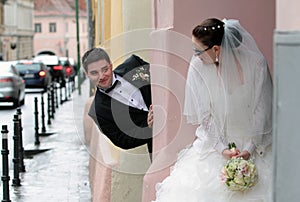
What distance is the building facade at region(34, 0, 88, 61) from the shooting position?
86750mm

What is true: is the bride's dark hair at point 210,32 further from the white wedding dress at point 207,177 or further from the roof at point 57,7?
the roof at point 57,7

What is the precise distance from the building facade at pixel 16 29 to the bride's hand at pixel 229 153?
59.9 metres

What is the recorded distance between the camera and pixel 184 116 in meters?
5.89

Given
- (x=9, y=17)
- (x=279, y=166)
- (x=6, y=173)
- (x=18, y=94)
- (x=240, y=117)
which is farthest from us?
(x=9, y=17)

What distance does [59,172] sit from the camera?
12664 millimetres

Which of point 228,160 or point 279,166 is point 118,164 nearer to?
point 228,160

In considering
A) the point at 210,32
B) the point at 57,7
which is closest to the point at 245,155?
the point at 210,32

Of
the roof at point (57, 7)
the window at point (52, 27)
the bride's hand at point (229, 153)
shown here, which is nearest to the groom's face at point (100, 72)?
the bride's hand at point (229, 153)

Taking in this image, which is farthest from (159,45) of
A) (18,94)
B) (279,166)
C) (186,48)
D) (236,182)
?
(18,94)

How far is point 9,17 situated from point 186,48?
227ft

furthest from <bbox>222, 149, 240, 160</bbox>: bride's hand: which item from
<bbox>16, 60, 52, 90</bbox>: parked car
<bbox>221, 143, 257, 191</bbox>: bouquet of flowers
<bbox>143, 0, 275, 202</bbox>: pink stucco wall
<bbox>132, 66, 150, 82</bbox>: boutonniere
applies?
<bbox>16, 60, 52, 90</bbox>: parked car

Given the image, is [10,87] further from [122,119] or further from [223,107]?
[223,107]

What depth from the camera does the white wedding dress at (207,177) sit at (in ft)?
16.0

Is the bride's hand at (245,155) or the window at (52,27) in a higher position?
the bride's hand at (245,155)
